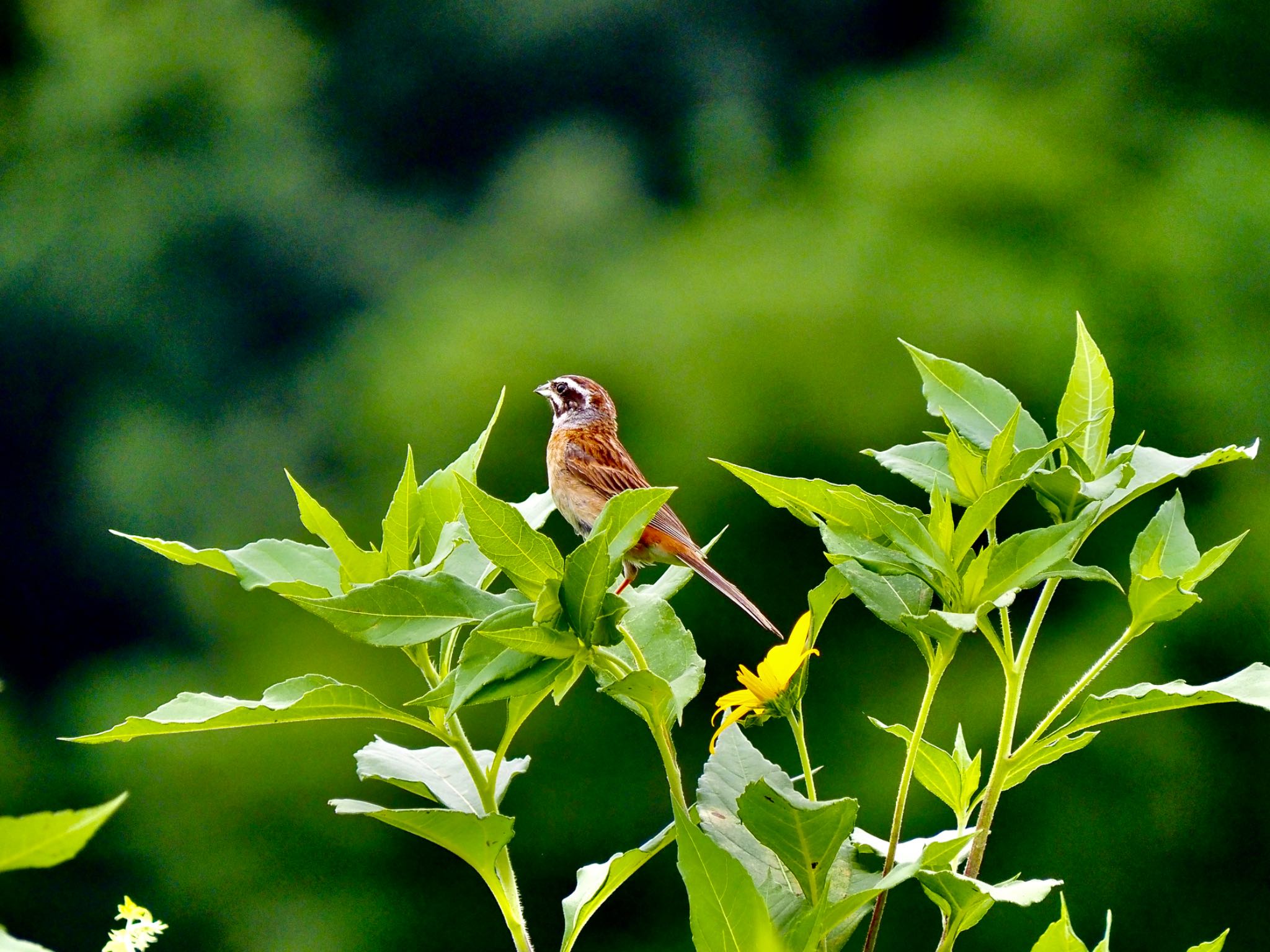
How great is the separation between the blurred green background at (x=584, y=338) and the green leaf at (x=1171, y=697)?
3.63 metres

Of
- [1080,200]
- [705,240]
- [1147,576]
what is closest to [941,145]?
[1080,200]

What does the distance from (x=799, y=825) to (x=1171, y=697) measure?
0.21 meters

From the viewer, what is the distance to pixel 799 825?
0.63m

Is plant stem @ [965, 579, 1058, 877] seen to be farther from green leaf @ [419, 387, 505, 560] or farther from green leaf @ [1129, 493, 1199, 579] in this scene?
green leaf @ [419, 387, 505, 560]

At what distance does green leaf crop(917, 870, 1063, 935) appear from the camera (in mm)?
594

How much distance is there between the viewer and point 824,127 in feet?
23.1

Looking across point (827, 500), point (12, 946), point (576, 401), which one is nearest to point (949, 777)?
point (827, 500)

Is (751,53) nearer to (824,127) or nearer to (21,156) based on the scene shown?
(824,127)

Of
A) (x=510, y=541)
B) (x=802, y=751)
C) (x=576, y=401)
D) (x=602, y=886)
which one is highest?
(x=510, y=541)

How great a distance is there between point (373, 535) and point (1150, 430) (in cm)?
296

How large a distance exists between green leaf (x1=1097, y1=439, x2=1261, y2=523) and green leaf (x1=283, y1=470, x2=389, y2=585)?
0.36m

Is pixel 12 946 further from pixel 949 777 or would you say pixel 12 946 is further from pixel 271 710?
pixel 949 777

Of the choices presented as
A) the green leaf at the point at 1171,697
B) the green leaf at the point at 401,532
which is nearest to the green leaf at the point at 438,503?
the green leaf at the point at 401,532

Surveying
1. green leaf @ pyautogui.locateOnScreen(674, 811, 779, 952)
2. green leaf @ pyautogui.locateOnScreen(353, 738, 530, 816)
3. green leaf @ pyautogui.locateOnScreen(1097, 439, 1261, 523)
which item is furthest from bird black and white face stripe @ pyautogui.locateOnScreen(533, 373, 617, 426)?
green leaf @ pyautogui.locateOnScreen(674, 811, 779, 952)
